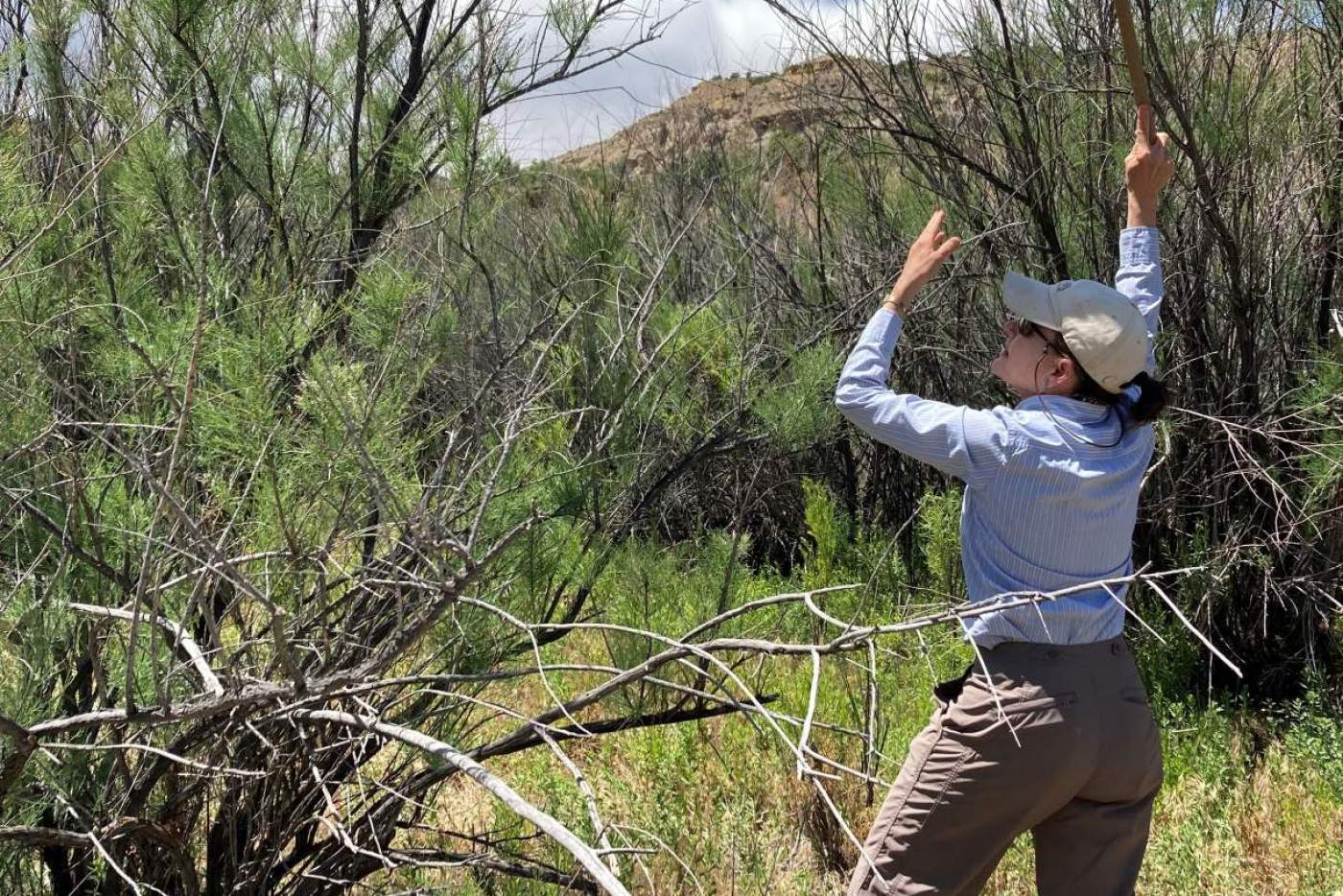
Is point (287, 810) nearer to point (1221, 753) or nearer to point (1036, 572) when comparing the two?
point (1036, 572)

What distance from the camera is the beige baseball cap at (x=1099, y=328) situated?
2.49 metres

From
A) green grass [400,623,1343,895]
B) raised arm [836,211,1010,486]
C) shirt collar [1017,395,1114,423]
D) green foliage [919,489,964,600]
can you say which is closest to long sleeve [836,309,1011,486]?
raised arm [836,211,1010,486]

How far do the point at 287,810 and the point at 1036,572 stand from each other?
164 cm

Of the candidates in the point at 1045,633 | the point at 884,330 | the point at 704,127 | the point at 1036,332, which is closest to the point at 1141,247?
the point at 1036,332

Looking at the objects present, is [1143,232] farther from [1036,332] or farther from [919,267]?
[919,267]

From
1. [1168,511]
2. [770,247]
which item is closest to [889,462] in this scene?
[770,247]

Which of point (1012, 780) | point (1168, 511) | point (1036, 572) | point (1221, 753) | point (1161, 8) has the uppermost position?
point (1161, 8)

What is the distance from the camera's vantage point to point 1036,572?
8.23 feet

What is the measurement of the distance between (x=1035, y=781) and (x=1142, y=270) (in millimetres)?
1251

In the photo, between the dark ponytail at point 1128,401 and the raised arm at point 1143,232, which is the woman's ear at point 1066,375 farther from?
the raised arm at point 1143,232

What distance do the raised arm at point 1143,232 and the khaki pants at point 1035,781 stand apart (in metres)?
0.89

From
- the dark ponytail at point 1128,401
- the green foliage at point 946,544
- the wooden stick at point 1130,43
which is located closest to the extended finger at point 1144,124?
the wooden stick at point 1130,43

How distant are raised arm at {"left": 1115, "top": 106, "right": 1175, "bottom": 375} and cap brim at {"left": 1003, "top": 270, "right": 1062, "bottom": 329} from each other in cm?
49

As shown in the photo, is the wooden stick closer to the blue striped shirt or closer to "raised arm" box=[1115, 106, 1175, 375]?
"raised arm" box=[1115, 106, 1175, 375]
